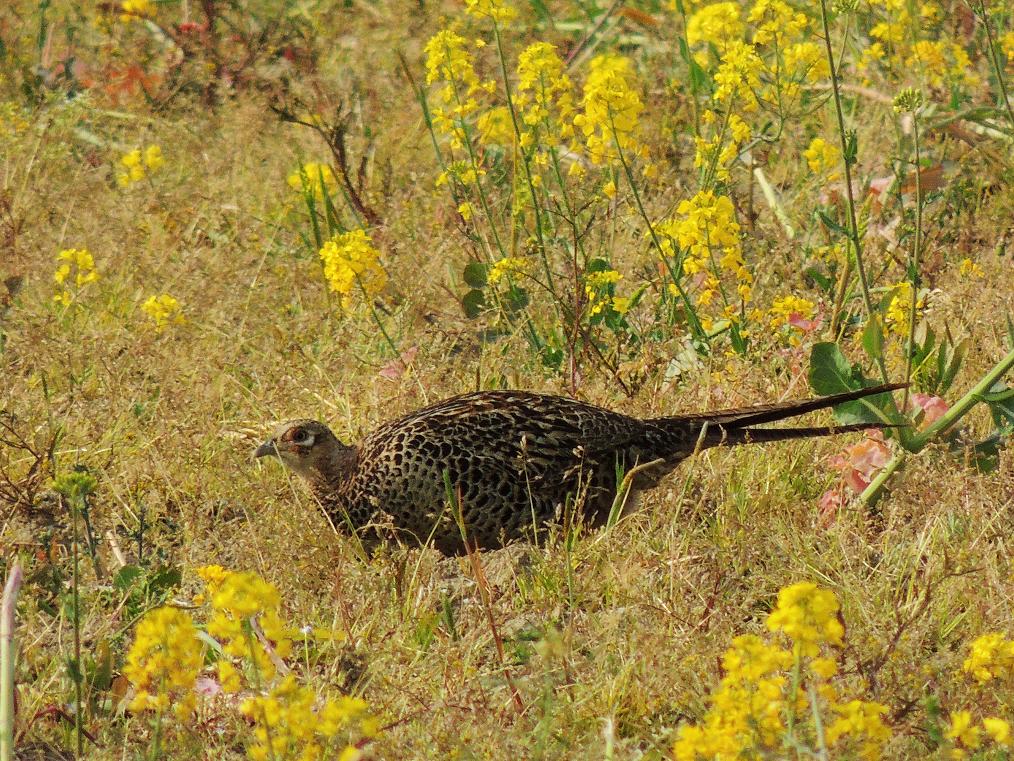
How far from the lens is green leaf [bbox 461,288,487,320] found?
17.5 ft

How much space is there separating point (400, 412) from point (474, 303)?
714 mm

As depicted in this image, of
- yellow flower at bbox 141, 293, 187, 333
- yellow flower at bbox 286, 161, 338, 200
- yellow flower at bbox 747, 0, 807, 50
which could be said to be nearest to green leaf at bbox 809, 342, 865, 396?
yellow flower at bbox 747, 0, 807, 50

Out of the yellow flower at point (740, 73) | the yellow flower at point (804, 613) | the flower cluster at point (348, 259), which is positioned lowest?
the flower cluster at point (348, 259)

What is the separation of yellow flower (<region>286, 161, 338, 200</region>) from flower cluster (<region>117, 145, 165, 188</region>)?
593 millimetres

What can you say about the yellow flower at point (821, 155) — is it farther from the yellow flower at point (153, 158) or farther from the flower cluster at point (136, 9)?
the flower cluster at point (136, 9)

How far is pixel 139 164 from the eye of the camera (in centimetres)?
668

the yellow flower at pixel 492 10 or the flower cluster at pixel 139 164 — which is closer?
the yellow flower at pixel 492 10

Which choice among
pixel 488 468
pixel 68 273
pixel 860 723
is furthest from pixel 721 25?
pixel 860 723

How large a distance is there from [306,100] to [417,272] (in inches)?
88.8

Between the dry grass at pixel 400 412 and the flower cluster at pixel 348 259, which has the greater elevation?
the flower cluster at pixel 348 259

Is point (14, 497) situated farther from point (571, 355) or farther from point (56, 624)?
point (571, 355)

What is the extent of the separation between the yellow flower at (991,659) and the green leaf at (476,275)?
8.76 ft

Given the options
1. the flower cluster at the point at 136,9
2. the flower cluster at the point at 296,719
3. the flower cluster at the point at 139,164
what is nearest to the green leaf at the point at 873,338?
the flower cluster at the point at 296,719

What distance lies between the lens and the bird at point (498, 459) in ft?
13.4
